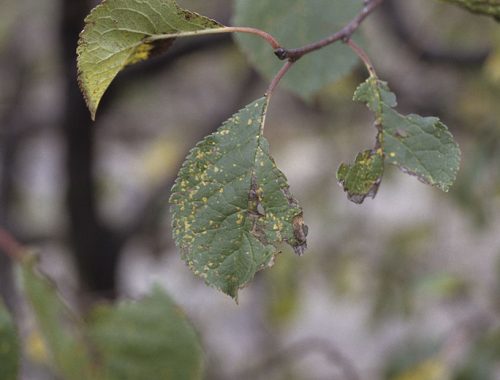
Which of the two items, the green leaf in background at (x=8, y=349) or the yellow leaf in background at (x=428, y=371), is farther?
the yellow leaf in background at (x=428, y=371)

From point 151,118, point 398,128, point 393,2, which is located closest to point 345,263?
point 393,2

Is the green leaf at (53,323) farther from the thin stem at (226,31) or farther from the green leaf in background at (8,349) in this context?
the thin stem at (226,31)

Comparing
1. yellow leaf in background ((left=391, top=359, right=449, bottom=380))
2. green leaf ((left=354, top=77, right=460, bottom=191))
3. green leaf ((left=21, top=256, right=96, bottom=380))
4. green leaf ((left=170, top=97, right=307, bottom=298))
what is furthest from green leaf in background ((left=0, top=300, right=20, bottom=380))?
yellow leaf in background ((left=391, top=359, right=449, bottom=380))

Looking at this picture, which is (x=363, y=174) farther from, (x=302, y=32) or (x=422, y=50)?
(x=422, y=50)

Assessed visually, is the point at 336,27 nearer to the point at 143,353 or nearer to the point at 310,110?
the point at 143,353

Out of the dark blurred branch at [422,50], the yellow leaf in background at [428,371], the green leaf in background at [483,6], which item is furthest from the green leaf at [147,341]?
the dark blurred branch at [422,50]

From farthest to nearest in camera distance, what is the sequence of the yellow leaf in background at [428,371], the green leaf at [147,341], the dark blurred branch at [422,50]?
the dark blurred branch at [422,50] < the yellow leaf in background at [428,371] < the green leaf at [147,341]

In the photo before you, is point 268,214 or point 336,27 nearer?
point 268,214
